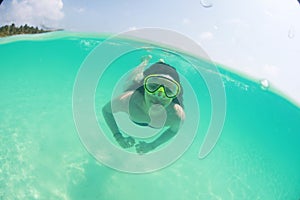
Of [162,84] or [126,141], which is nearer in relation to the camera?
[162,84]

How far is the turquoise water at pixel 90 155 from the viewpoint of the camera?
748 centimetres

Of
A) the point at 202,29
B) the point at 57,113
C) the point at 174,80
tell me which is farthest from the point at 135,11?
the point at 174,80

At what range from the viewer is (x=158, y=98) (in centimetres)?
383

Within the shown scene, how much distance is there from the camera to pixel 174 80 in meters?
3.81

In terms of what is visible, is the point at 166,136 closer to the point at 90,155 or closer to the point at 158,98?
the point at 158,98

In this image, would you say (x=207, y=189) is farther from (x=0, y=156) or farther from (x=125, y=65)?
(x=125, y=65)

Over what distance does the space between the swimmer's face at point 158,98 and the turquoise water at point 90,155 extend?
1486 millimetres

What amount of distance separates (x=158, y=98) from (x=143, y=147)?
32.3 inches

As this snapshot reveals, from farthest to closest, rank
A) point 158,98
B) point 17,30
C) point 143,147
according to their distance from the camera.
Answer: point 17,30
point 143,147
point 158,98

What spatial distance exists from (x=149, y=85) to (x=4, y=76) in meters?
18.2

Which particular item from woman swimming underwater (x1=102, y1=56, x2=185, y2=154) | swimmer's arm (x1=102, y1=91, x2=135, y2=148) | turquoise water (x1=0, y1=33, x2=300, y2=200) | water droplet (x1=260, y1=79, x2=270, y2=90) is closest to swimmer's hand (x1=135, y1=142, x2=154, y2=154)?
woman swimming underwater (x1=102, y1=56, x2=185, y2=154)

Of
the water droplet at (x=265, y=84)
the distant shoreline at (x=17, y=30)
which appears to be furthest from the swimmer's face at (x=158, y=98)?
the water droplet at (x=265, y=84)

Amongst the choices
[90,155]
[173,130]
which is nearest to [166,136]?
[173,130]

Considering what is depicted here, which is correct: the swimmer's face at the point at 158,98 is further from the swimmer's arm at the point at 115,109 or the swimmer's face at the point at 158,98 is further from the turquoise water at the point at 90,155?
the turquoise water at the point at 90,155
